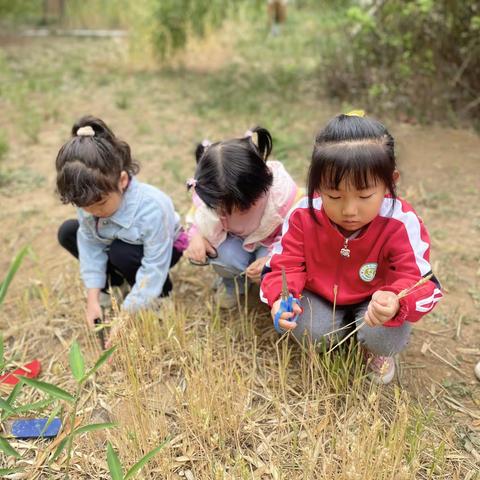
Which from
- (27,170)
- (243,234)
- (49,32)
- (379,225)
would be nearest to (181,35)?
(27,170)

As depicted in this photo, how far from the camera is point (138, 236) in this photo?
2270mm

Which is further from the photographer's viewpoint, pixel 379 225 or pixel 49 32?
pixel 49 32

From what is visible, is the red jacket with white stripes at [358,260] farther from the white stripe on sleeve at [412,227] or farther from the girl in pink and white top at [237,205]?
the girl in pink and white top at [237,205]

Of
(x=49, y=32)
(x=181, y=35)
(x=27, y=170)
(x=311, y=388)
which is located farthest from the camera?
(x=49, y=32)

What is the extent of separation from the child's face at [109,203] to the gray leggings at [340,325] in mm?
818

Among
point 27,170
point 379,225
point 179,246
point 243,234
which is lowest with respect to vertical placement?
point 27,170

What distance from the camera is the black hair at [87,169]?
2.00m

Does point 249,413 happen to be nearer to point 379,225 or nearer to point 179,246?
point 379,225

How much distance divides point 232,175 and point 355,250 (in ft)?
1.62

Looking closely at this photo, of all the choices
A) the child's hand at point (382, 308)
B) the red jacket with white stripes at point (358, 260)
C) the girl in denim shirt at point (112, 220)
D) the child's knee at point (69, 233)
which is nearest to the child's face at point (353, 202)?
the red jacket with white stripes at point (358, 260)

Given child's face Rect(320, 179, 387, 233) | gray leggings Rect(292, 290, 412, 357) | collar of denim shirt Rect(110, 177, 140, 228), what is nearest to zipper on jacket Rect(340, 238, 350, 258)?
child's face Rect(320, 179, 387, 233)

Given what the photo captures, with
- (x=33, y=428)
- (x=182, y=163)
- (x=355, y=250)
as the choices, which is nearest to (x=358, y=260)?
(x=355, y=250)

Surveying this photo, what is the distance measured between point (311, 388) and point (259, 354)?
0.30 metres

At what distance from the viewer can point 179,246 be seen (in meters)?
2.50
